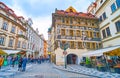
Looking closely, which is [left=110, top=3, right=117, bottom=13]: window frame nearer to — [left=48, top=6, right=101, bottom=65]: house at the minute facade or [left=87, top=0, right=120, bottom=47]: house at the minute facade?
[left=87, top=0, right=120, bottom=47]: house at the minute facade

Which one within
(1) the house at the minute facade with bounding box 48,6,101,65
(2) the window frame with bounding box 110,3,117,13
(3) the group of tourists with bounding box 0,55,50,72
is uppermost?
(2) the window frame with bounding box 110,3,117,13

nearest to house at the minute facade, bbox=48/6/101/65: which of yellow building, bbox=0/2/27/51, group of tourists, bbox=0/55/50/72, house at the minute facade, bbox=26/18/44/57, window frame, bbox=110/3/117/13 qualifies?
window frame, bbox=110/3/117/13

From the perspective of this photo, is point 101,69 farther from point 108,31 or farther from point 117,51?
point 108,31

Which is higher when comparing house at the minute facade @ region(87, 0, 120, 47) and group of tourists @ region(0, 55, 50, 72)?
house at the minute facade @ region(87, 0, 120, 47)

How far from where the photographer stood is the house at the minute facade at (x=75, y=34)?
21.9 m

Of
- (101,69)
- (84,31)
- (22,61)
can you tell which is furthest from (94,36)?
(22,61)

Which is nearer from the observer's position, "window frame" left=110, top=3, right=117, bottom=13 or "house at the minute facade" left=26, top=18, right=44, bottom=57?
"window frame" left=110, top=3, right=117, bottom=13

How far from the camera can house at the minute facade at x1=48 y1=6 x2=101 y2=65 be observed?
21938 mm

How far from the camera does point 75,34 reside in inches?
909

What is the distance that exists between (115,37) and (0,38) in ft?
73.2


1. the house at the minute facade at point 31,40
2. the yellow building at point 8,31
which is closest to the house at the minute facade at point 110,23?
the yellow building at point 8,31

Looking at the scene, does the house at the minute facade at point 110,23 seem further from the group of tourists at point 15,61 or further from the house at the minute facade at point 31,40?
the house at the minute facade at point 31,40

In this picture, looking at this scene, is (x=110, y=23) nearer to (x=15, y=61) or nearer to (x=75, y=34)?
(x=75, y=34)

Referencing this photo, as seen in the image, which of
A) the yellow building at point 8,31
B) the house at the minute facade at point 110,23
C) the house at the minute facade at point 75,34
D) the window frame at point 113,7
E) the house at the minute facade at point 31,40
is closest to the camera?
the house at the minute facade at point 110,23
